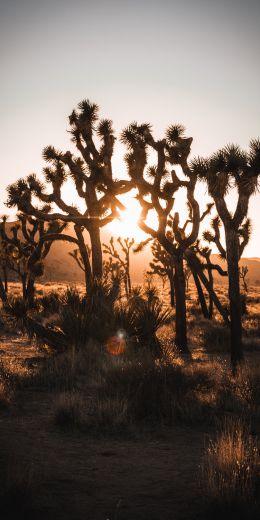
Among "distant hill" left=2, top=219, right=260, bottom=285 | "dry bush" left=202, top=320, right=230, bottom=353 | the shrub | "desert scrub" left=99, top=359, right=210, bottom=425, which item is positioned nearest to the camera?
"desert scrub" left=99, top=359, right=210, bottom=425

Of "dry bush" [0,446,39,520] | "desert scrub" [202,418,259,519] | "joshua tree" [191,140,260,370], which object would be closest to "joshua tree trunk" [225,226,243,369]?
"joshua tree" [191,140,260,370]

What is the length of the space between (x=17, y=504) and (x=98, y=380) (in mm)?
4256

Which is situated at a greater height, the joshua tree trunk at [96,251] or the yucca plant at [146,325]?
the joshua tree trunk at [96,251]

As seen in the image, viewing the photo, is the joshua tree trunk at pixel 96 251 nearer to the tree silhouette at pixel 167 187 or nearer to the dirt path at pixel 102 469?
the tree silhouette at pixel 167 187

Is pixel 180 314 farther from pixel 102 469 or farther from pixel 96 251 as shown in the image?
pixel 102 469

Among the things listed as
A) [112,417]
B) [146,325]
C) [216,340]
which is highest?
[146,325]

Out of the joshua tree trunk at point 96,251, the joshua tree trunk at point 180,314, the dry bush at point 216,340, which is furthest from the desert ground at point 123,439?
the joshua tree trunk at point 96,251

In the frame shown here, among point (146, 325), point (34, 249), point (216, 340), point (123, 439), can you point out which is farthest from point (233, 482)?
point (34, 249)

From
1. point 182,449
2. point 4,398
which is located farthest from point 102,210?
point 182,449

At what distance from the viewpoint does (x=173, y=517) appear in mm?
3240

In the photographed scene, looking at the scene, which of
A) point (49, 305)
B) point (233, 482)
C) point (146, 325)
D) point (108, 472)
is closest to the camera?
point (233, 482)

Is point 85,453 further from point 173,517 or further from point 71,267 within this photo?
point 71,267

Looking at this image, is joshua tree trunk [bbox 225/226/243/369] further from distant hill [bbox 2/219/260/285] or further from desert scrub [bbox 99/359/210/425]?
distant hill [bbox 2/219/260/285]

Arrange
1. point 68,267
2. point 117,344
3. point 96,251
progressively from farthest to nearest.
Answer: point 68,267 < point 96,251 < point 117,344
